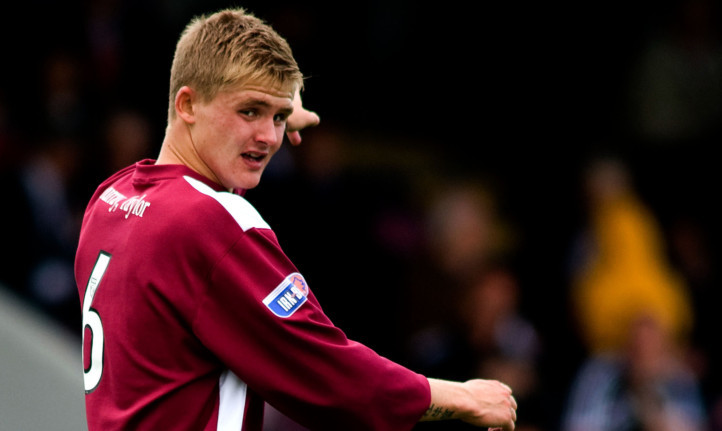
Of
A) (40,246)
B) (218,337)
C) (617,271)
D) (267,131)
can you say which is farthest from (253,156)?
(617,271)

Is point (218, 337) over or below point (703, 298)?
over

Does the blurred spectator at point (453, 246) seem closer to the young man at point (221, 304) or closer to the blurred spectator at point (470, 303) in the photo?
the blurred spectator at point (470, 303)

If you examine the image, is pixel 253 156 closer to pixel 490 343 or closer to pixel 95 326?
pixel 95 326

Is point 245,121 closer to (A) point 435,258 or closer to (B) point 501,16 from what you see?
(A) point 435,258

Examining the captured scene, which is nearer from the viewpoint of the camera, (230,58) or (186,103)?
(230,58)

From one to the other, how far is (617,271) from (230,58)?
5792mm

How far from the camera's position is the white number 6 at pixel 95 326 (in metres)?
2.82

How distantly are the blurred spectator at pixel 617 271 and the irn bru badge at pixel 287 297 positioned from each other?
5239 millimetres

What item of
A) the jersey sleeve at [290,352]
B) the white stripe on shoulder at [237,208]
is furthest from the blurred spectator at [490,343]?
the white stripe on shoulder at [237,208]

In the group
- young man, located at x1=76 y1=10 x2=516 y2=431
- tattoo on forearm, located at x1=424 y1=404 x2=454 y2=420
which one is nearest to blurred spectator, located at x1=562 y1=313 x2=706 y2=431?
young man, located at x1=76 y1=10 x2=516 y2=431

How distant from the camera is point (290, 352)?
263 cm

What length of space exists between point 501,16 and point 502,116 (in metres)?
0.98

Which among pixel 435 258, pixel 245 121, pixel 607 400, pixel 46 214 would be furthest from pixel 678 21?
pixel 245 121

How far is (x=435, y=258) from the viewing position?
8359 millimetres
